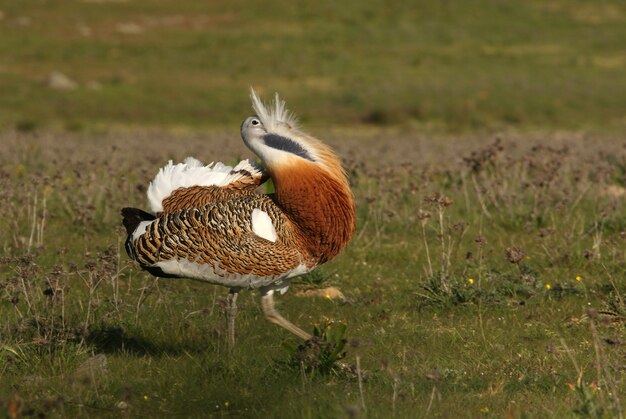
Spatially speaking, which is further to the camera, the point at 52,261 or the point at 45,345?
the point at 52,261

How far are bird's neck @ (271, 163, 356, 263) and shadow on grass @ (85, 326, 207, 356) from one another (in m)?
1.03

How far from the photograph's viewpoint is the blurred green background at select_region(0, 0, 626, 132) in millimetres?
28203

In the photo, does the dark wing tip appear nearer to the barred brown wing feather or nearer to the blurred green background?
the barred brown wing feather

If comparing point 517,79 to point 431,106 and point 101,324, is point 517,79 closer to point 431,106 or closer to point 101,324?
point 431,106

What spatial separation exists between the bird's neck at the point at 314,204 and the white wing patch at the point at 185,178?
550 millimetres

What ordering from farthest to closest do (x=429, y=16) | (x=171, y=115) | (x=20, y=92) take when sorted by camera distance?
(x=429, y=16) < (x=20, y=92) < (x=171, y=115)

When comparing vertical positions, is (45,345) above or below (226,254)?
below

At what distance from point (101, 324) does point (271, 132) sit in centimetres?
173

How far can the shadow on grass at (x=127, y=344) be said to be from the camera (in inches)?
250

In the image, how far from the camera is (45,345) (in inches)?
237

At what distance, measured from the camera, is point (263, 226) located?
592cm

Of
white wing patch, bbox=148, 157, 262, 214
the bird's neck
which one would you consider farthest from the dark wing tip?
the bird's neck

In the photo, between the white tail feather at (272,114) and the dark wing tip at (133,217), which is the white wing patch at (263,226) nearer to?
the white tail feather at (272,114)

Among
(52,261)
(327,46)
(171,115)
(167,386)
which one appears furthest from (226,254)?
(327,46)
